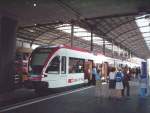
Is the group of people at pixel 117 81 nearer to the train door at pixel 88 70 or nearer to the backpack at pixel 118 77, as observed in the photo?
the backpack at pixel 118 77

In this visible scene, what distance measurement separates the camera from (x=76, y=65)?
22984 mm

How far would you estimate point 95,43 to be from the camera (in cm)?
5691

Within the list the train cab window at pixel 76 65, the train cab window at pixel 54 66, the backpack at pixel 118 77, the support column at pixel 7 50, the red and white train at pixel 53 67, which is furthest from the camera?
the train cab window at pixel 76 65

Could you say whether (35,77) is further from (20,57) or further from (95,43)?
(95,43)

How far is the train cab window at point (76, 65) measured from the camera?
21516 millimetres

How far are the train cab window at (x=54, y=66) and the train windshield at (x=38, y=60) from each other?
0.46 metres

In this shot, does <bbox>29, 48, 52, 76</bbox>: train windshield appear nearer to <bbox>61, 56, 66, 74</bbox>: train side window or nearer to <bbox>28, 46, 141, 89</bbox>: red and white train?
<bbox>28, 46, 141, 89</bbox>: red and white train

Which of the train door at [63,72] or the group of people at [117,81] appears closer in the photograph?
the group of people at [117,81]

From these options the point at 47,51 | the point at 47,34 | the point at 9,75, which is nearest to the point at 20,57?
the point at 9,75

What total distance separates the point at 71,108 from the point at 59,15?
37.0 ft

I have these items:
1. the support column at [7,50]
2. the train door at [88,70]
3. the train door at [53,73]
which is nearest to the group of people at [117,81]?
the train door at [53,73]

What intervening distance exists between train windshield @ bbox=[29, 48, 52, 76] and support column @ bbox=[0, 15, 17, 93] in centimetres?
190

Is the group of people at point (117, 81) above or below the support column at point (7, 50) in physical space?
below

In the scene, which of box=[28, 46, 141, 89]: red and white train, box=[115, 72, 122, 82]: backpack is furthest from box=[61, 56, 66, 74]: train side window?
box=[115, 72, 122, 82]: backpack
